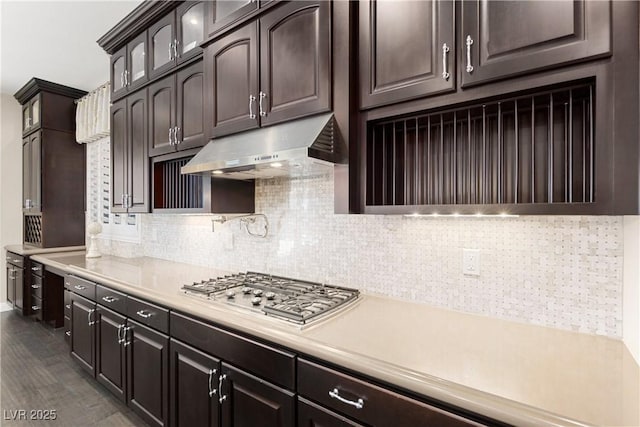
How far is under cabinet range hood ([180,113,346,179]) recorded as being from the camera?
1399 millimetres

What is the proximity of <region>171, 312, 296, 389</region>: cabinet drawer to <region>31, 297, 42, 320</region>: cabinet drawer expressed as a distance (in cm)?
318

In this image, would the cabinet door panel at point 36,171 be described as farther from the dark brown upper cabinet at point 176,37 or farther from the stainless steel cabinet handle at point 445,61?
the stainless steel cabinet handle at point 445,61

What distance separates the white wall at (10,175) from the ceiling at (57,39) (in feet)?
1.87

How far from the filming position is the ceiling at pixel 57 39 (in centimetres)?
250

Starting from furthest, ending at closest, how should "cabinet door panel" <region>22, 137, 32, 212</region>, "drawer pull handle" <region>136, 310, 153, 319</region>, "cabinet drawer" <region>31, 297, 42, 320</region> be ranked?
"cabinet door panel" <region>22, 137, 32, 212</region> → "cabinet drawer" <region>31, 297, 42, 320</region> → "drawer pull handle" <region>136, 310, 153, 319</region>

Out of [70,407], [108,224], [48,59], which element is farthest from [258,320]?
[48,59]

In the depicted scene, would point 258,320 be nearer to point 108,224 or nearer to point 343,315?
point 343,315

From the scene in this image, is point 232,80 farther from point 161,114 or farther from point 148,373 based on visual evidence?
point 148,373

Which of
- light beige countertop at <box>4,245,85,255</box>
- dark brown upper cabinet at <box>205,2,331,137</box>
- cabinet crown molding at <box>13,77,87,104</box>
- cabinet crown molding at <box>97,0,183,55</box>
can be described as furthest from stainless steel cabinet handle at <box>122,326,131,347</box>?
cabinet crown molding at <box>13,77,87,104</box>

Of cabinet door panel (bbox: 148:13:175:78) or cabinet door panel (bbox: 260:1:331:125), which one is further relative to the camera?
cabinet door panel (bbox: 148:13:175:78)

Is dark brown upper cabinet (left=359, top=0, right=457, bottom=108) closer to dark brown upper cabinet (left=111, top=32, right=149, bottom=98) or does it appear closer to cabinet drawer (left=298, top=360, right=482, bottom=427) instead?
cabinet drawer (left=298, top=360, right=482, bottom=427)

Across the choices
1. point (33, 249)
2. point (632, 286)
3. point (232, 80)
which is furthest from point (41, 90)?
point (632, 286)

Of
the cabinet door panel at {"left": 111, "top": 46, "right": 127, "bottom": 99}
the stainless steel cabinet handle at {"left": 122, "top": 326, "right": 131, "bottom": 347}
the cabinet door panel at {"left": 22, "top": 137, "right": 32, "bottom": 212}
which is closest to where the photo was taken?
the stainless steel cabinet handle at {"left": 122, "top": 326, "right": 131, "bottom": 347}

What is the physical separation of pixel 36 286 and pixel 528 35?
5.06 metres
